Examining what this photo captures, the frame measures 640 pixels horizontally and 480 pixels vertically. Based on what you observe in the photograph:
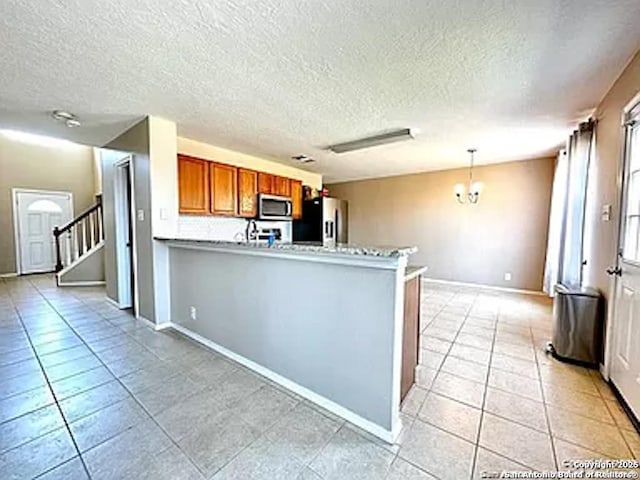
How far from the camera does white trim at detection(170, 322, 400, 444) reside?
166 cm

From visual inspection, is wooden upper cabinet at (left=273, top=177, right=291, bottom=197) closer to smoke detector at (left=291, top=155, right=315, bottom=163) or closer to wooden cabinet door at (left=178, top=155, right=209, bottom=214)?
smoke detector at (left=291, top=155, right=315, bottom=163)

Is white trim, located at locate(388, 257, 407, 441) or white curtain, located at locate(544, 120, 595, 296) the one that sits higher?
white curtain, located at locate(544, 120, 595, 296)

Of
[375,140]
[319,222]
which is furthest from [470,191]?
[319,222]

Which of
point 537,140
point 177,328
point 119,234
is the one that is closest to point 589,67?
point 537,140

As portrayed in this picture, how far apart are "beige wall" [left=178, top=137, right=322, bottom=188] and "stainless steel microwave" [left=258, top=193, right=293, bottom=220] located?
53 cm

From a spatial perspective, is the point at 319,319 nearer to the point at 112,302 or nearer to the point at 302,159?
the point at 302,159

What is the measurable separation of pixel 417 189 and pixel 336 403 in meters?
5.30

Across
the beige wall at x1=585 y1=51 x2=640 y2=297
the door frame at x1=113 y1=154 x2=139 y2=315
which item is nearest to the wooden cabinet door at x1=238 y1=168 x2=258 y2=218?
the door frame at x1=113 y1=154 x2=139 y2=315

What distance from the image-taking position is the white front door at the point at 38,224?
673cm

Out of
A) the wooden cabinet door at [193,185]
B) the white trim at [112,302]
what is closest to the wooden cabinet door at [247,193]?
the wooden cabinet door at [193,185]

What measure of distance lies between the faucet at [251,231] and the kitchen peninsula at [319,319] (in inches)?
82.1

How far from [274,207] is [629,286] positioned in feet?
14.4

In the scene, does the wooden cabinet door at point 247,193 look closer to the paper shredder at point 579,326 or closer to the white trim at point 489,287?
the white trim at point 489,287

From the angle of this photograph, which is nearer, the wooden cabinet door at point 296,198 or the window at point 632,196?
the window at point 632,196
